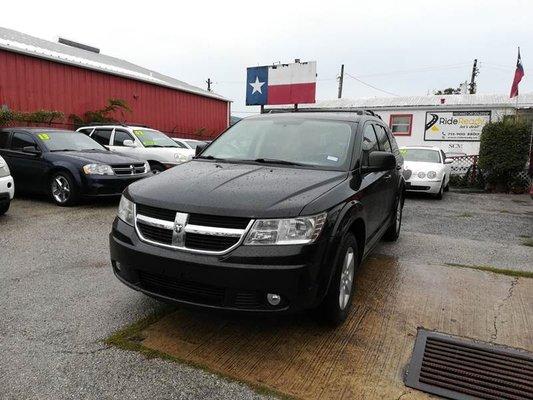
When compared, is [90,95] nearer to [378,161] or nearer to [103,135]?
[103,135]

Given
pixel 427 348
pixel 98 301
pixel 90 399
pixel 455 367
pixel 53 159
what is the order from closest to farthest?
pixel 90 399, pixel 455 367, pixel 427 348, pixel 98 301, pixel 53 159

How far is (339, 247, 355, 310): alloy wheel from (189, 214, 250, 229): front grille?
0.86 metres

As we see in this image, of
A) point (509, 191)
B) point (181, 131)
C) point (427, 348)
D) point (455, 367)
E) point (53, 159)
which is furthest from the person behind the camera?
point (181, 131)

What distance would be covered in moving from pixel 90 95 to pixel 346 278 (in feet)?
47.9

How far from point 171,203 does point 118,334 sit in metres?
1.06

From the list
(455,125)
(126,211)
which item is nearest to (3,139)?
(126,211)

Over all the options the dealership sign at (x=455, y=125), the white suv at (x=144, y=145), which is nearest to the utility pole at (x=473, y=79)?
the dealership sign at (x=455, y=125)

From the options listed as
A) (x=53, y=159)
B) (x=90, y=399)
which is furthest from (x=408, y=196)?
(x=90, y=399)

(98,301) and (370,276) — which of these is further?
(370,276)

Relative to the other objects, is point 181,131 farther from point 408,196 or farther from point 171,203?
point 171,203

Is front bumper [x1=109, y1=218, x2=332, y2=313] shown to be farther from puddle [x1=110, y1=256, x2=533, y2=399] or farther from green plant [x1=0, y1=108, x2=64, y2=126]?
green plant [x1=0, y1=108, x2=64, y2=126]

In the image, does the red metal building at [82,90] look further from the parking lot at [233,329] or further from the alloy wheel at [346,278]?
the alloy wheel at [346,278]

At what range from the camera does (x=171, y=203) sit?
2871 mm

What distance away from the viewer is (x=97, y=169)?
769cm
